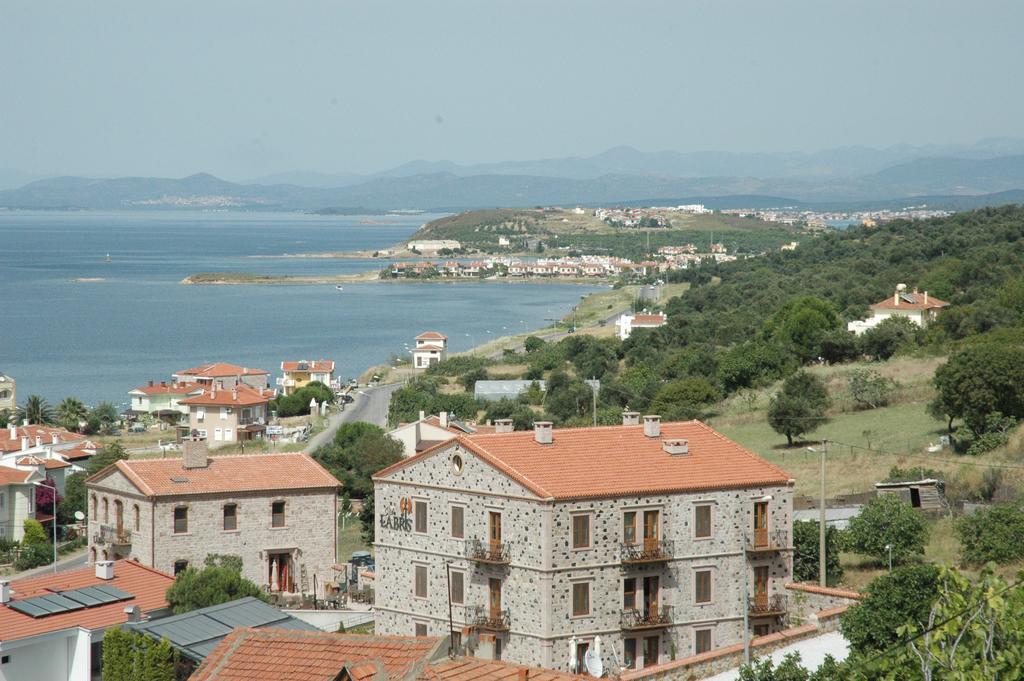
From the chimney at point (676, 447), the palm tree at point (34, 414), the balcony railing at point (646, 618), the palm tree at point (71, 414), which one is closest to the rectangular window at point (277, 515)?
the chimney at point (676, 447)

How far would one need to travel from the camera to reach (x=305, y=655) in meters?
11.6

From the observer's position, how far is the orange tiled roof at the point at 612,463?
2055 centimetres

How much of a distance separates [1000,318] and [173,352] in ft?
193

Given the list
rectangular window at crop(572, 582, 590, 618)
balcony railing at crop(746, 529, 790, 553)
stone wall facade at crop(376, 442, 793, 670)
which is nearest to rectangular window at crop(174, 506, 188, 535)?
stone wall facade at crop(376, 442, 793, 670)

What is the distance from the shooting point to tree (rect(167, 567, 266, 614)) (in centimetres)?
1898

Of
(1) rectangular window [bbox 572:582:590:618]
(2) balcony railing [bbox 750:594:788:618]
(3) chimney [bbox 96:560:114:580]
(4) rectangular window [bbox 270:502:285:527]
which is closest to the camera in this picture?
(3) chimney [bbox 96:560:114:580]

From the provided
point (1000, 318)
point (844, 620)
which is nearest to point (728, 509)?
point (844, 620)

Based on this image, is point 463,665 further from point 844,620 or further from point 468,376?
point 468,376

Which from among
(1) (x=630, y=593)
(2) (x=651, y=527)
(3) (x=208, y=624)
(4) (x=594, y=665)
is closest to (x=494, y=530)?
(1) (x=630, y=593)

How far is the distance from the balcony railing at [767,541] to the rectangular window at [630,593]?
1795 mm

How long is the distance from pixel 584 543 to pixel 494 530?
1.25 m

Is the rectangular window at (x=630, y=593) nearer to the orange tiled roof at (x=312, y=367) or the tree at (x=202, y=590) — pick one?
the tree at (x=202, y=590)

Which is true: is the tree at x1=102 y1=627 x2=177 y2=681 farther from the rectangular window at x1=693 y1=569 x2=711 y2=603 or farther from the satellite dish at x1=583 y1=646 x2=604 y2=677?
the rectangular window at x1=693 y1=569 x2=711 y2=603

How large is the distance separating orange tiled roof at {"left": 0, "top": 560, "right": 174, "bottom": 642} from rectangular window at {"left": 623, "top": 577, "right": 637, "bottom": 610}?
5.89m
